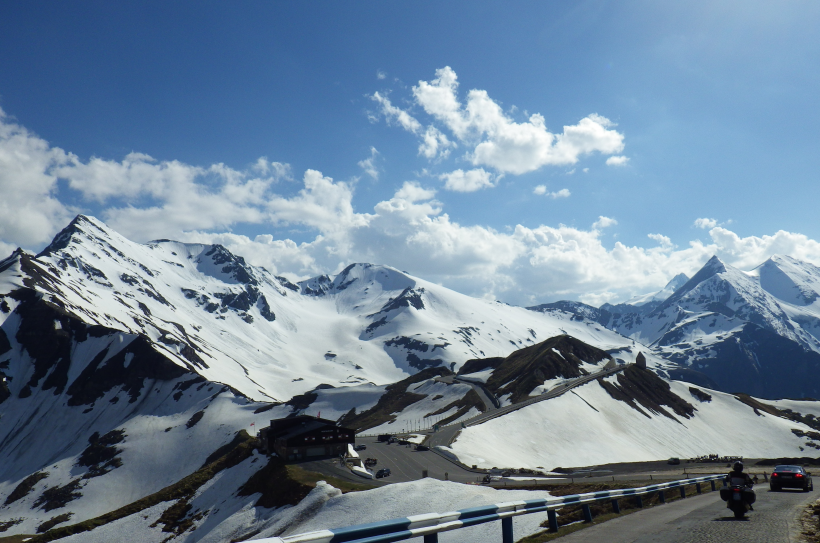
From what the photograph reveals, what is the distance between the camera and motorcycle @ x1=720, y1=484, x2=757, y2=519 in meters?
17.2

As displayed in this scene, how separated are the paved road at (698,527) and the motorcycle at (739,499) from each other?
0.32 meters

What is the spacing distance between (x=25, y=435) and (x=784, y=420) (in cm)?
25542

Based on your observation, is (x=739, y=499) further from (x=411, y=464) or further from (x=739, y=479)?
(x=411, y=464)

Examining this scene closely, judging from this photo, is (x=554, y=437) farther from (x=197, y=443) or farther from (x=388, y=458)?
(x=197, y=443)

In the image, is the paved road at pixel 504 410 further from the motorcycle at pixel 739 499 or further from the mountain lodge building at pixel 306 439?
the motorcycle at pixel 739 499

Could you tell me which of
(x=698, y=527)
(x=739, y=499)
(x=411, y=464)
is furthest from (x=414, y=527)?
(x=411, y=464)

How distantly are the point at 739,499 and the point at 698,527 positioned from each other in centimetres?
314

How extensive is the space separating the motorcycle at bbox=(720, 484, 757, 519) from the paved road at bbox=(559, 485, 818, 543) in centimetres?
32

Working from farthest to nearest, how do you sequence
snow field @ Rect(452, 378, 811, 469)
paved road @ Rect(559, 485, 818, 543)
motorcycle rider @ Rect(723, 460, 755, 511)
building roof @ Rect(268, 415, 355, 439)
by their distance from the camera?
snow field @ Rect(452, 378, 811, 469) < building roof @ Rect(268, 415, 355, 439) < motorcycle rider @ Rect(723, 460, 755, 511) < paved road @ Rect(559, 485, 818, 543)

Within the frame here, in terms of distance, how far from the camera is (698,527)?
15.5m

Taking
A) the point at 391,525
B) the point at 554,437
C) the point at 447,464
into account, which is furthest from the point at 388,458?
the point at 391,525

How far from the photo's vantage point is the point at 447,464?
73.3 metres

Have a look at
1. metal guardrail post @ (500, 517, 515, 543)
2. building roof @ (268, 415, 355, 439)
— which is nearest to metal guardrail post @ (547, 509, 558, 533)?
metal guardrail post @ (500, 517, 515, 543)

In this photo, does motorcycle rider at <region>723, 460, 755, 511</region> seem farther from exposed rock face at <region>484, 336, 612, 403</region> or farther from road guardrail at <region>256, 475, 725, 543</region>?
exposed rock face at <region>484, 336, 612, 403</region>
